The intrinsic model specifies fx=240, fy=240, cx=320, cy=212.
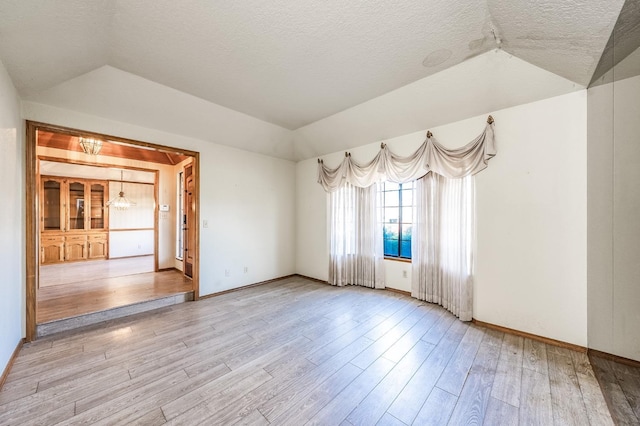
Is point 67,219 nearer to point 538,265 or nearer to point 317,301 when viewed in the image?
point 317,301

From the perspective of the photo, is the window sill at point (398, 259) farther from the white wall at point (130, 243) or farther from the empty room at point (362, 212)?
the white wall at point (130, 243)

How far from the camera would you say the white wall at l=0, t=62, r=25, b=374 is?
1906mm

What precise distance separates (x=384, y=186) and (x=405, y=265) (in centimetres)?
137

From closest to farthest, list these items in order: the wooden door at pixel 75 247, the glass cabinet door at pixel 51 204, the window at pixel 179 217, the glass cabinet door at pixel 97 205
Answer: the window at pixel 179 217 → the glass cabinet door at pixel 51 204 → the wooden door at pixel 75 247 → the glass cabinet door at pixel 97 205

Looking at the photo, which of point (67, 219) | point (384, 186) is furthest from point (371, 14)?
point (67, 219)

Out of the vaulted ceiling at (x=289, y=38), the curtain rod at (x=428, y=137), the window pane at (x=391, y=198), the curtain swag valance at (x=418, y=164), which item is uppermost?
the vaulted ceiling at (x=289, y=38)

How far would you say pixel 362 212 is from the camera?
14.0 ft

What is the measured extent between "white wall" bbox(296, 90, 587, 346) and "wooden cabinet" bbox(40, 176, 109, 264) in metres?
Result: 8.95

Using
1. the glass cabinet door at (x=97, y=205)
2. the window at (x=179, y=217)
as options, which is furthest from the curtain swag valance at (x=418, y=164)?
the glass cabinet door at (x=97, y=205)

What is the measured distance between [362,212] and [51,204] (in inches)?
316

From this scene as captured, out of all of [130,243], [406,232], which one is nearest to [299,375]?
[406,232]

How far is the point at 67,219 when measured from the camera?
641 centimetres

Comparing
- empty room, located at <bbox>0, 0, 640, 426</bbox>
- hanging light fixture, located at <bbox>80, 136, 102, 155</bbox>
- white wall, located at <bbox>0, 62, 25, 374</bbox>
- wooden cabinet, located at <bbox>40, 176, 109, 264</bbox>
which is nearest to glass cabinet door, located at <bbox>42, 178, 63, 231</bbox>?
wooden cabinet, located at <bbox>40, 176, 109, 264</bbox>

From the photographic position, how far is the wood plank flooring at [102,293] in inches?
117
